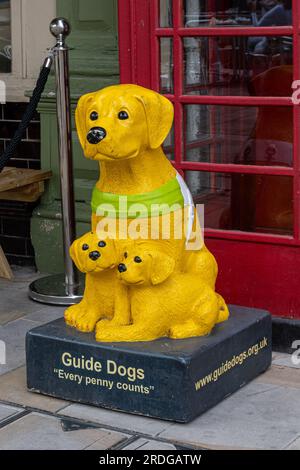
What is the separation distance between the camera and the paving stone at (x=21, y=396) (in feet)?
13.7

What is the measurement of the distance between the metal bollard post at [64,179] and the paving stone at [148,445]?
176 cm

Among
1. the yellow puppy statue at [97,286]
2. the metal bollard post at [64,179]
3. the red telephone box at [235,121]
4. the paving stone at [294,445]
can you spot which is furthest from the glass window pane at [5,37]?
the paving stone at [294,445]

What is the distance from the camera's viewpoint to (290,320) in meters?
4.80

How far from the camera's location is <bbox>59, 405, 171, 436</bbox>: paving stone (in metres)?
3.94

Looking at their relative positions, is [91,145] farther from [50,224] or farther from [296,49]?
[50,224]

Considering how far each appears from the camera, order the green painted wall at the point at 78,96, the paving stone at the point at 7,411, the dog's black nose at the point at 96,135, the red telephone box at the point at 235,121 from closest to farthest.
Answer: the dog's black nose at the point at 96,135 < the paving stone at the point at 7,411 < the red telephone box at the point at 235,121 < the green painted wall at the point at 78,96

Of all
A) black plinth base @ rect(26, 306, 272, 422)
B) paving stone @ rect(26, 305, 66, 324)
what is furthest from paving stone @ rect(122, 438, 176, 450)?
paving stone @ rect(26, 305, 66, 324)

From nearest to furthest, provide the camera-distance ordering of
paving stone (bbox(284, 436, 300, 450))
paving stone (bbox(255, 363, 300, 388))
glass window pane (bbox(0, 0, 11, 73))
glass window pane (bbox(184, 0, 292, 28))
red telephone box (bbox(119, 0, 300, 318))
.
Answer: paving stone (bbox(284, 436, 300, 450)) → paving stone (bbox(255, 363, 300, 388)) → glass window pane (bbox(184, 0, 292, 28)) → red telephone box (bbox(119, 0, 300, 318)) → glass window pane (bbox(0, 0, 11, 73))

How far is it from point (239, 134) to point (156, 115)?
3.13 ft

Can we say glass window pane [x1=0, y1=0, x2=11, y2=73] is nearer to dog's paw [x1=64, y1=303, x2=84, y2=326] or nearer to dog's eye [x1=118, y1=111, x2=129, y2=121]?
dog's paw [x1=64, y1=303, x2=84, y2=326]

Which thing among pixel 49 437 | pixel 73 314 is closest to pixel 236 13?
pixel 73 314

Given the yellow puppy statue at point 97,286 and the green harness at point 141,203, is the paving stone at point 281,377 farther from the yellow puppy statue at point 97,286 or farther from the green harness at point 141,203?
the green harness at point 141,203

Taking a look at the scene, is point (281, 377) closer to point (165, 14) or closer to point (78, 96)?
point (165, 14)

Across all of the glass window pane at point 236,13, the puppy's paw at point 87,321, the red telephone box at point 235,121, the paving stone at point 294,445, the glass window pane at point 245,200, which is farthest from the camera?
the glass window pane at point 245,200
